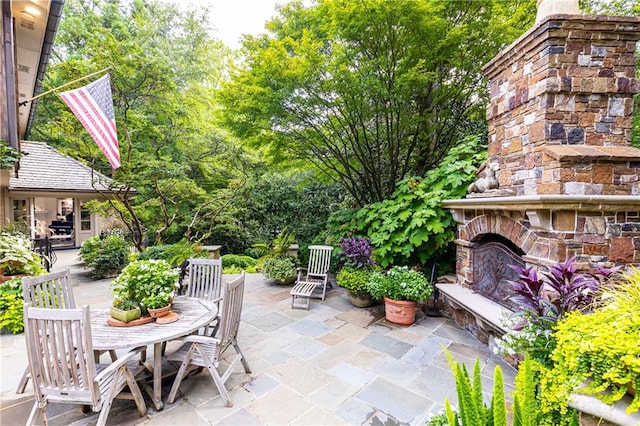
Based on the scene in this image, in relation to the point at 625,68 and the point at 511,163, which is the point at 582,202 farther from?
the point at 625,68

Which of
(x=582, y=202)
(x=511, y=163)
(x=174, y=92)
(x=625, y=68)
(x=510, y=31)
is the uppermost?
(x=174, y=92)

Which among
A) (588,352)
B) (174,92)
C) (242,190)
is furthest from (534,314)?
(174,92)

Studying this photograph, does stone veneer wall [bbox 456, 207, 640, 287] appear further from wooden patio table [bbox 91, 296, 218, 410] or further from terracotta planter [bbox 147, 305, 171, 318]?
terracotta planter [bbox 147, 305, 171, 318]

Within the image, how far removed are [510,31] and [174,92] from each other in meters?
8.20

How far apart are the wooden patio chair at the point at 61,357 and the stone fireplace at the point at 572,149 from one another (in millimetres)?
3675

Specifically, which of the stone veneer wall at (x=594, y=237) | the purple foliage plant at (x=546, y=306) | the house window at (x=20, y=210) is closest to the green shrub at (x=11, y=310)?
the purple foliage plant at (x=546, y=306)

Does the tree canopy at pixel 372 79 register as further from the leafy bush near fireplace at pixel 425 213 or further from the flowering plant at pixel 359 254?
the flowering plant at pixel 359 254

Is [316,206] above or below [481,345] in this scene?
above

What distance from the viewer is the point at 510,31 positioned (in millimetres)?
4598

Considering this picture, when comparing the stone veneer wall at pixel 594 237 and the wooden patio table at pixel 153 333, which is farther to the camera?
the stone veneer wall at pixel 594 237

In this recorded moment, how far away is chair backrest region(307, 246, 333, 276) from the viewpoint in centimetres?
577

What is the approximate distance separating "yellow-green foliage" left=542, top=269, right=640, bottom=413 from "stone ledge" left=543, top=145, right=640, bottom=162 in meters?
1.52

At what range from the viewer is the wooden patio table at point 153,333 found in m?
2.31

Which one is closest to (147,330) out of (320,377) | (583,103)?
(320,377)
